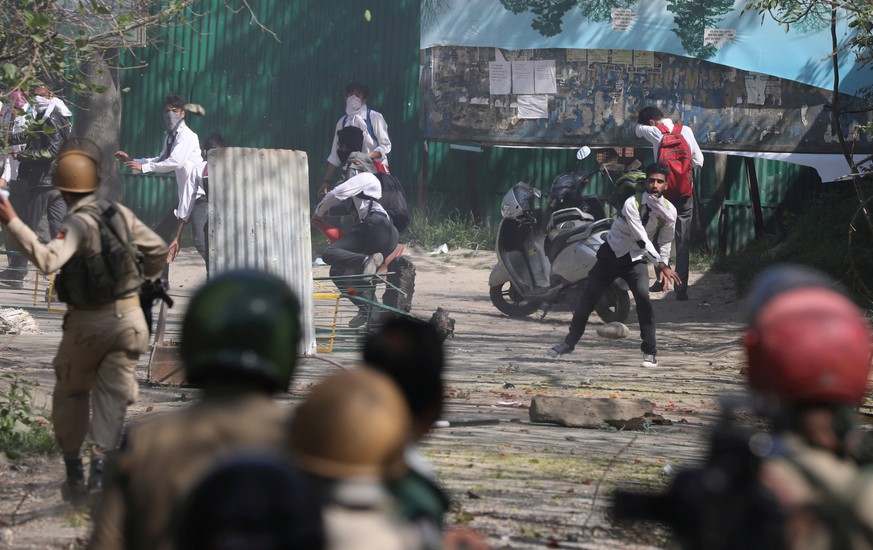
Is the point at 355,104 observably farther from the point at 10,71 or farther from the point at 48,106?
the point at 10,71

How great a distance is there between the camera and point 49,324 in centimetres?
1088

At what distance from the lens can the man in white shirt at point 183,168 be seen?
1205 cm

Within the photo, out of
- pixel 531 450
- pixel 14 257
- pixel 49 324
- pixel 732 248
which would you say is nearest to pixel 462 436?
pixel 531 450

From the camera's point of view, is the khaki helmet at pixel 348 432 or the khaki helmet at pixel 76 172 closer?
the khaki helmet at pixel 348 432

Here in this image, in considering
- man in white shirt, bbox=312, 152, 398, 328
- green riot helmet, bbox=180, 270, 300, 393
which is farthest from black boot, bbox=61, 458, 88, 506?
man in white shirt, bbox=312, 152, 398, 328

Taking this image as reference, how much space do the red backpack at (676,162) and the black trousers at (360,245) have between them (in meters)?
3.72

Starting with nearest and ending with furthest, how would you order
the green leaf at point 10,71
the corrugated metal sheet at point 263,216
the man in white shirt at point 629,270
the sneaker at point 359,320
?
the green leaf at point 10,71 → the corrugated metal sheet at point 263,216 → the man in white shirt at point 629,270 → the sneaker at point 359,320

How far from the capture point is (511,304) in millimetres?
12727

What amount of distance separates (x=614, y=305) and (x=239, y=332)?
9887 millimetres

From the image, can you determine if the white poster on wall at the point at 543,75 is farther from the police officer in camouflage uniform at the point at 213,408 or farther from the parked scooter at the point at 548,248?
the police officer in camouflage uniform at the point at 213,408

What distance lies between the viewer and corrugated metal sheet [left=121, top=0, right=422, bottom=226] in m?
17.6

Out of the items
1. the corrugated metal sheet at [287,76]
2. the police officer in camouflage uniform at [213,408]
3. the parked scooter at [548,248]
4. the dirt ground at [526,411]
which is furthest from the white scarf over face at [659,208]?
the police officer in camouflage uniform at [213,408]

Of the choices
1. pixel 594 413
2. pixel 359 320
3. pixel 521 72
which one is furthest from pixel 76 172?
pixel 521 72

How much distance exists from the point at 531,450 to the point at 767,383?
4.42 meters
